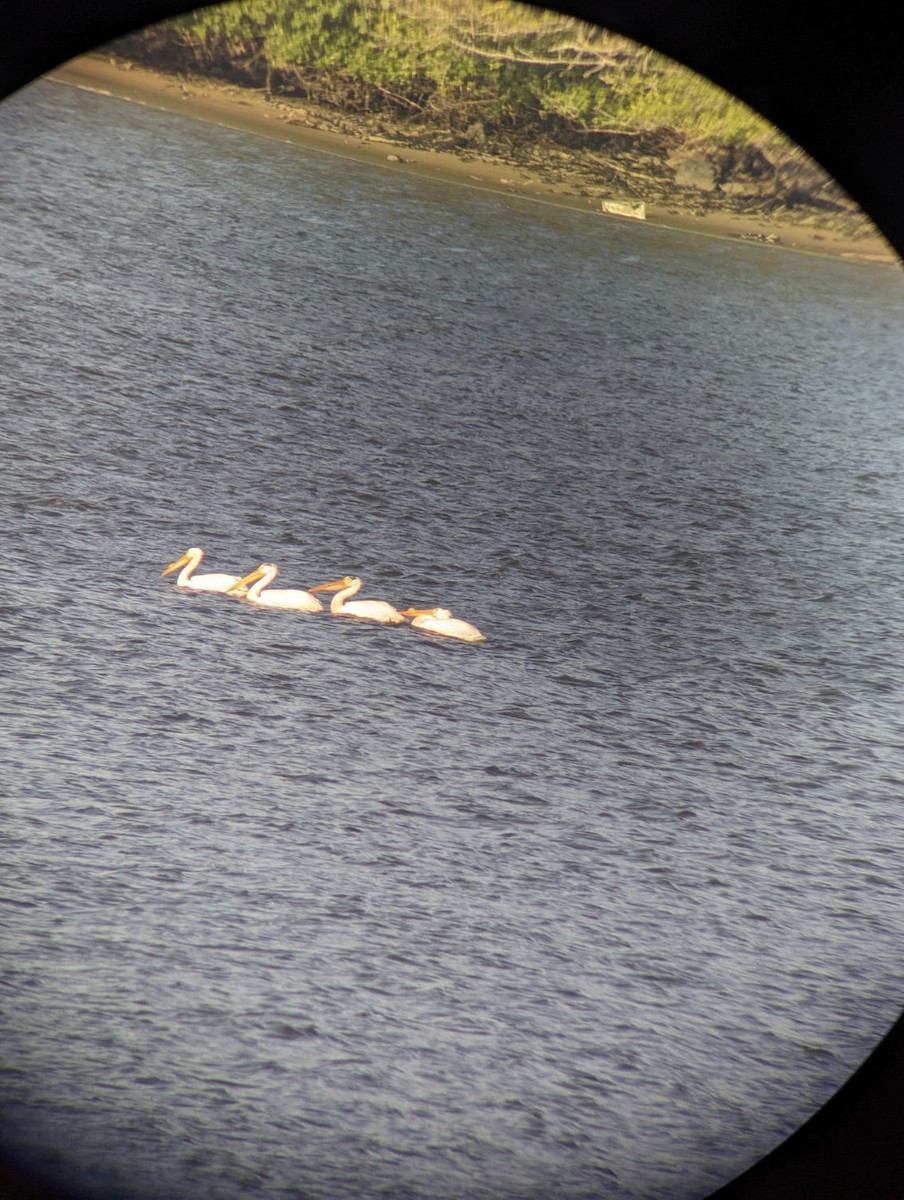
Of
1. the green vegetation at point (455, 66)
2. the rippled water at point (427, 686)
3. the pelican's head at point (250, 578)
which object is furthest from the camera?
the pelican's head at point (250, 578)

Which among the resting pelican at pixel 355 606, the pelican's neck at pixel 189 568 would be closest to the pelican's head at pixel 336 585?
the resting pelican at pixel 355 606

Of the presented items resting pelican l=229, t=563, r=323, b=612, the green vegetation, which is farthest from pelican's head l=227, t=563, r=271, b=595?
the green vegetation

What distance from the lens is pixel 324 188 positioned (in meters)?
1.45

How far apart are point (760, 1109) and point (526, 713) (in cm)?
47

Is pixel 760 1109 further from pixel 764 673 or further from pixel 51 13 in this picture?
pixel 51 13

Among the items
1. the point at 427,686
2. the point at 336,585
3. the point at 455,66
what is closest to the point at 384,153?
the point at 455,66

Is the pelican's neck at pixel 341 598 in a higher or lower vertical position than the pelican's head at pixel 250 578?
lower

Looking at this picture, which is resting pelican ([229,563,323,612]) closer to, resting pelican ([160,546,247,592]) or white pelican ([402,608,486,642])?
resting pelican ([160,546,247,592])

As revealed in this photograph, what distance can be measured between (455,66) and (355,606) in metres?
0.61

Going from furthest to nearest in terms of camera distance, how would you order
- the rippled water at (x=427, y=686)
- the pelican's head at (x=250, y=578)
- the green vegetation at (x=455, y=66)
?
the pelican's head at (x=250, y=578) < the green vegetation at (x=455, y=66) < the rippled water at (x=427, y=686)

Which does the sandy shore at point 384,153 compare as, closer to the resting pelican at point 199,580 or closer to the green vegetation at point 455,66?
the green vegetation at point 455,66

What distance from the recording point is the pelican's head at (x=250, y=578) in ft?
3.76

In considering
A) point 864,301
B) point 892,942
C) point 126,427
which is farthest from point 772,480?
point 126,427

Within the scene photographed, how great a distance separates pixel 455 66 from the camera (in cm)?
116
